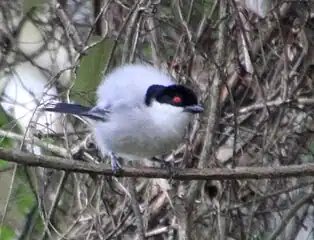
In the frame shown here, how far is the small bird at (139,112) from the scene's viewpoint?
2.46 m

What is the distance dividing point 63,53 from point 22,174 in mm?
767

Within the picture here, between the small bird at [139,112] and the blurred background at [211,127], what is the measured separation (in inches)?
20.8

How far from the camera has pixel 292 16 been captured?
143 inches

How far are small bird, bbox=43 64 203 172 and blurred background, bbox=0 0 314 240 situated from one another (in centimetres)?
53

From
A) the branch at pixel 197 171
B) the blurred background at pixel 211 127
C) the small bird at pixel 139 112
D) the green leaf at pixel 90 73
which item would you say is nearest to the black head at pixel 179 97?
the small bird at pixel 139 112

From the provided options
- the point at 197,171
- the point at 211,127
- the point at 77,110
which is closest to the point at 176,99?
the point at 197,171

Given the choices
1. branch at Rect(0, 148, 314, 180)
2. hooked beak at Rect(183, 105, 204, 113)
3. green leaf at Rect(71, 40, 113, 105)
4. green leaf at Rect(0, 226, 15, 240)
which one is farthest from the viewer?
green leaf at Rect(0, 226, 15, 240)

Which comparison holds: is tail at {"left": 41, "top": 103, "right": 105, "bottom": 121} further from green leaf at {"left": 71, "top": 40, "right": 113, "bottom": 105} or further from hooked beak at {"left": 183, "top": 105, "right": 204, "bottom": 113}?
hooked beak at {"left": 183, "top": 105, "right": 204, "bottom": 113}

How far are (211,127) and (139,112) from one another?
690mm

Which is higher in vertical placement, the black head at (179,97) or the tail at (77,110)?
the black head at (179,97)

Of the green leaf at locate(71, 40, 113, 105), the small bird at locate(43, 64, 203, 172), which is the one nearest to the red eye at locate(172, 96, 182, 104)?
the small bird at locate(43, 64, 203, 172)

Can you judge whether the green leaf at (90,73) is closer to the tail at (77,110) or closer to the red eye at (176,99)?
the tail at (77,110)

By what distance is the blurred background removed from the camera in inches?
131

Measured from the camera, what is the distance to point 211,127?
315cm
